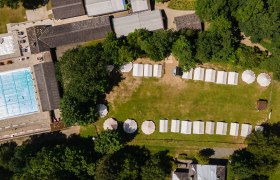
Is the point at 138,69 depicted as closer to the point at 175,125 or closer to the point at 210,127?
the point at 175,125

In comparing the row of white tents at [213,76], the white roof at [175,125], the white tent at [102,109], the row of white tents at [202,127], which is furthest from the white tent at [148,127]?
the row of white tents at [213,76]

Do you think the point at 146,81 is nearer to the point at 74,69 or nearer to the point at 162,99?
the point at 162,99

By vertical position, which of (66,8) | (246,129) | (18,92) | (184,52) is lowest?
(246,129)

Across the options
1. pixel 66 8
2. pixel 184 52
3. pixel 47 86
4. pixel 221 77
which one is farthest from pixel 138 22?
pixel 47 86

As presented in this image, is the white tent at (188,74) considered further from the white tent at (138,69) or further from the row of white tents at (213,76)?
the white tent at (138,69)

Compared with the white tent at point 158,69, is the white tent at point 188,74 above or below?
below

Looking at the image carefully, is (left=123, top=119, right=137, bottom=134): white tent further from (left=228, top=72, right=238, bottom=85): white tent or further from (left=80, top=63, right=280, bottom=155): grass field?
(left=228, top=72, right=238, bottom=85): white tent
